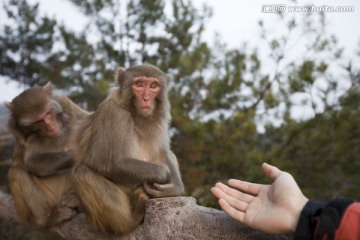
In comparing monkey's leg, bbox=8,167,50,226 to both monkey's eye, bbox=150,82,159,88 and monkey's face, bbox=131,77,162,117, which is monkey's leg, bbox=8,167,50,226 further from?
monkey's eye, bbox=150,82,159,88

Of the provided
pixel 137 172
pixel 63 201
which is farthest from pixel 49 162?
pixel 137 172

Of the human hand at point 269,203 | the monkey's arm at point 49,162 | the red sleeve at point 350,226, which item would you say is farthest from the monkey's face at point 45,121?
the red sleeve at point 350,226

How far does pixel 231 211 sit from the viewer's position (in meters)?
2.28

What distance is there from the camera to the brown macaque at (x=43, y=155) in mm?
4172

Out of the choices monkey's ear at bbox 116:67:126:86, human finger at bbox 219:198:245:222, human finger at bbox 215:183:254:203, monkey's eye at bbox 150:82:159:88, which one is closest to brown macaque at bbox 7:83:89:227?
monkey's ear at bbox 116:67:126:86

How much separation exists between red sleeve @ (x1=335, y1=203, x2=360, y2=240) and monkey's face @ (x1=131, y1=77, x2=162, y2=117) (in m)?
2.03

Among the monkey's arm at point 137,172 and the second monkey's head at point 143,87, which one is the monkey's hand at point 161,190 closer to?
the monkey's arm at point 137,172

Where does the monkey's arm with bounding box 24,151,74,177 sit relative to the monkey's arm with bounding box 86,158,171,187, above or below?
below

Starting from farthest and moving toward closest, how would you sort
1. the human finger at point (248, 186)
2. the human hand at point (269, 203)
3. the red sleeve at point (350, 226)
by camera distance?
the human finger at point (248, 186)
the human hand at point (269, 203)
the red sleeve at point (350, 226)

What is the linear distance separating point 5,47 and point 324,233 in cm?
692

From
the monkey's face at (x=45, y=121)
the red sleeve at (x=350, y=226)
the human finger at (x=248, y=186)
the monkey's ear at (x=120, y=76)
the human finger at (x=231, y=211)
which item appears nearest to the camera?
the red sleeve at (x=350, y=226)

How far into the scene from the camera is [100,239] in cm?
352

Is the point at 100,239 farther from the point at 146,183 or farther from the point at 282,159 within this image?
the point at 282,159

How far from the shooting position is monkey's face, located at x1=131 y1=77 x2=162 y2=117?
3.50 m
